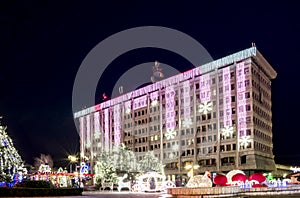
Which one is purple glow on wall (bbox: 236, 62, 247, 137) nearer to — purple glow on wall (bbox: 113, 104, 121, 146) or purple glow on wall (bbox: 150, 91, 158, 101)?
purple glow on wall (bbox: 150, 91, 158, 101)

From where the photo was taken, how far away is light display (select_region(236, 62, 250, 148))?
72.6 meters

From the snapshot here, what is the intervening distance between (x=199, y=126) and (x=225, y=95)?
29.7 ft

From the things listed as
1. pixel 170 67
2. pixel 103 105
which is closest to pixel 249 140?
pixel 170 67

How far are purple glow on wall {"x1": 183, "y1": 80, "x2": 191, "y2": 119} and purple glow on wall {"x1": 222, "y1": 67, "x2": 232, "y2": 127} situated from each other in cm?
972

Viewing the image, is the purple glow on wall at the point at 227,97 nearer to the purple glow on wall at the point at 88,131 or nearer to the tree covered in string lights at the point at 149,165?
the tree covered in string lights at the point at 149,165

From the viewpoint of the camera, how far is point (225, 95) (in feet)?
250

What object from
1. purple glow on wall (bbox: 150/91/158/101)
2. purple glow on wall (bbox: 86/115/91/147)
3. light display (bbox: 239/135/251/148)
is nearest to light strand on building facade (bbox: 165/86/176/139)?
purple glow on wall (bbox: 150/91/158/101)

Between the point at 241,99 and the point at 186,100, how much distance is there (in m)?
14.2

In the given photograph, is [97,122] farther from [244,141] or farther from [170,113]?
[244,141]

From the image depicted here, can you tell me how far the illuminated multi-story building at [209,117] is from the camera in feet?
239

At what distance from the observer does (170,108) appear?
89.6 meters

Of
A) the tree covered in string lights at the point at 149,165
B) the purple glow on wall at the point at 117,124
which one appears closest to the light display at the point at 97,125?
the purple glow on wall at the point at 117,124

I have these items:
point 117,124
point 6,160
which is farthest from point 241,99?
point 6,160

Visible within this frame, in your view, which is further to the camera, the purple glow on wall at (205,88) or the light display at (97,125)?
the light display at (97,125)
